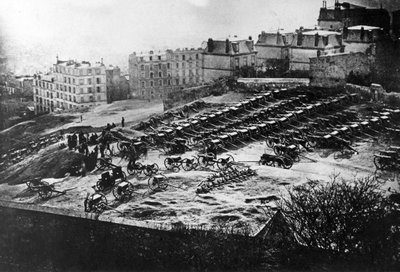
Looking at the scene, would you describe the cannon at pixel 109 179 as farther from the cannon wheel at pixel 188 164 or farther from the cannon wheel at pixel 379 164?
the cannon wheel at pixel 379 164

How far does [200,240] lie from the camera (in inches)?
603

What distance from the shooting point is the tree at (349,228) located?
1437 cm

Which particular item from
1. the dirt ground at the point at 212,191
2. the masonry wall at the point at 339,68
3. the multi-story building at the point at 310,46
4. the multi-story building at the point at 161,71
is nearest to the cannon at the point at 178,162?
the dirt ground at the point at 212,191

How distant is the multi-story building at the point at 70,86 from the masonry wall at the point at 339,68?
30074 mm

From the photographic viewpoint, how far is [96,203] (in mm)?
19562

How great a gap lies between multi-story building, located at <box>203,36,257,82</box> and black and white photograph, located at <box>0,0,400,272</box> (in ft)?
0.41

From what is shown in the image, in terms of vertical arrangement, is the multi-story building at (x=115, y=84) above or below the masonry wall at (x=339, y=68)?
below

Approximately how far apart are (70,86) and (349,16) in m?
31.8

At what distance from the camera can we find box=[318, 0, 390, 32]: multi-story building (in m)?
49.2

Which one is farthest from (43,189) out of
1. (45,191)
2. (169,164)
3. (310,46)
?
(310,46)

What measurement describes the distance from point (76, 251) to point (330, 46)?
36039 millimetres

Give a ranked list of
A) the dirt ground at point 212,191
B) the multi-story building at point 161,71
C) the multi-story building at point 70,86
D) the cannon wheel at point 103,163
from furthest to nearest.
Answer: the multi-story building at point 161,71 → the multi-story building at point 70,86 → the cannon wheel at point 103,163 → the dirt ground at point 212,191

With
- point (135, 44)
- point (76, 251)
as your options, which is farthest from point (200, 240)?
point (135, 44)

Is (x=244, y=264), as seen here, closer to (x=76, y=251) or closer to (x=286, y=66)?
(x=76, y=251)
